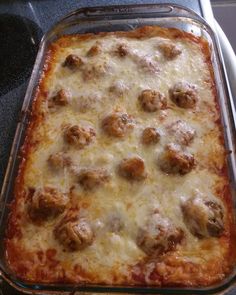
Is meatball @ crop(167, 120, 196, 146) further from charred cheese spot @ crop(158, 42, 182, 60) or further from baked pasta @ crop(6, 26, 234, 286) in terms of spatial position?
charred cheese spot @ crop(158, 42, 182, 60)

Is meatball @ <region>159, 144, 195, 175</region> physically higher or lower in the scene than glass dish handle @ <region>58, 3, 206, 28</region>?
lower

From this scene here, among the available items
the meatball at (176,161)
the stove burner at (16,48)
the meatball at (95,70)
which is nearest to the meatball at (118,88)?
the meatball at (95,70)

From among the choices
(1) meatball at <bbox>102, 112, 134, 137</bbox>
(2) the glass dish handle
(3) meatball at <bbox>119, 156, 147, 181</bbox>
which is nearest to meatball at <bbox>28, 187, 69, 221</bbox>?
(3) meatball at <bbox>119, 156, 147, 181</bbox>

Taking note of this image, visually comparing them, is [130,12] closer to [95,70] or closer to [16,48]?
[95,70]

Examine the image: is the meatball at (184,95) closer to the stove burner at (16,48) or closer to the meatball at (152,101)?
the meatball at (152,101)

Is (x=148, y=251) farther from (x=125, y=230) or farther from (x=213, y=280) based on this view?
(x=213, y=280)

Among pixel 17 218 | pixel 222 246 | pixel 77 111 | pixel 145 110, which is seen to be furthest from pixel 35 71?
pixel 222 246
